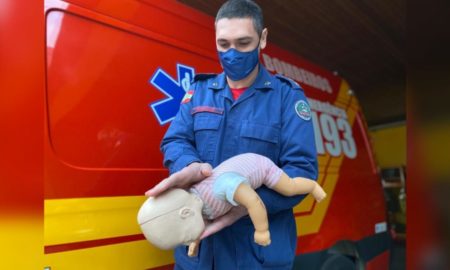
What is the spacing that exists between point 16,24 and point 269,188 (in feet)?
3.34

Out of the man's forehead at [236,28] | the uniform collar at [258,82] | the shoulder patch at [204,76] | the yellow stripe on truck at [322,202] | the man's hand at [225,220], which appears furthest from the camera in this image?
the yellow stripe on truck at [322,202]

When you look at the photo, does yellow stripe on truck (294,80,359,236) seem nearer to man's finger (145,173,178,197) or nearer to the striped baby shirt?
the striped baby shirt

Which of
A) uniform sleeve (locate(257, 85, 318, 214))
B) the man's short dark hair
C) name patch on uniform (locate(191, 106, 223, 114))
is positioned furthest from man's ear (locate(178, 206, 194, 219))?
the man's short dark hair

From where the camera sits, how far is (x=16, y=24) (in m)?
1.41

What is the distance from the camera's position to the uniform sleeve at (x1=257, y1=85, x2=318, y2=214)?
133cm

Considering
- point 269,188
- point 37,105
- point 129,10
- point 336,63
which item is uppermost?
point 336,63

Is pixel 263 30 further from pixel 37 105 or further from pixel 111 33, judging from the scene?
pixel 37 105

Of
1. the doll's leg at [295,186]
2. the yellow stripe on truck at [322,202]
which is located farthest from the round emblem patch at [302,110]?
the yellow stripe on truck at [322,202]

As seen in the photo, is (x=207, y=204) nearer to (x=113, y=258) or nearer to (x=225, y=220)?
(x=225, y=220)

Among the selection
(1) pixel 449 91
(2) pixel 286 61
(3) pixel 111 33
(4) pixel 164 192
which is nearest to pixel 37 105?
(3) pixel 111 33

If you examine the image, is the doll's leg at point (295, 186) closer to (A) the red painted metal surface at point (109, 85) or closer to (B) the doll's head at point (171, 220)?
(B) the doll's head at point (171, 220)

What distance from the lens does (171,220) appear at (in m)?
1.17

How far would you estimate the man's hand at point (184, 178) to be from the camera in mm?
1174

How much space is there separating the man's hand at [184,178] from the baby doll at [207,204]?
0.02 metres
